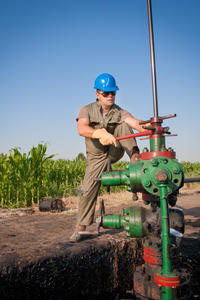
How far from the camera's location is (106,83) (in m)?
2.43

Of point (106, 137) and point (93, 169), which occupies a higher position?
point (106, 137)

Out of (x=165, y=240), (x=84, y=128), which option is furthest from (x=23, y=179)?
(x=165, y=240)

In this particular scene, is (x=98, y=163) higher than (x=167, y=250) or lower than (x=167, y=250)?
higher

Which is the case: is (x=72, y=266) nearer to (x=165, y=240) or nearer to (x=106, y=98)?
(x=165, y=240)

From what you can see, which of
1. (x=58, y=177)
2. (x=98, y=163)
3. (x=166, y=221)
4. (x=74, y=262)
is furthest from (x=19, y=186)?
(x=166, y=221)

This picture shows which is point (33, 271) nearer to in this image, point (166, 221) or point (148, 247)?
point (148, 247)

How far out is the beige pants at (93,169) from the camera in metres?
2.39

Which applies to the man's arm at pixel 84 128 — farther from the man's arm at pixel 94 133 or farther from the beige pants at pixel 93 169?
the beige pants at pixel 93 169

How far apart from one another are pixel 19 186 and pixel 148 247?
489cm

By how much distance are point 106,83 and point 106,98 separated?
0.15 m

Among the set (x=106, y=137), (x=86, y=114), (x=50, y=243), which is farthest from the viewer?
(x=86, y=114)

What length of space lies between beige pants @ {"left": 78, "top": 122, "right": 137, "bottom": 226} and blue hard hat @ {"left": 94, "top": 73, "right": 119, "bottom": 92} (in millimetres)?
383

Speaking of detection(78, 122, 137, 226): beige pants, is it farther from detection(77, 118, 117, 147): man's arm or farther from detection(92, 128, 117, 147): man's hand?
detection(92, 128, 117, 147): man's hand

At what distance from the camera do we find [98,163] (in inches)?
98.0
